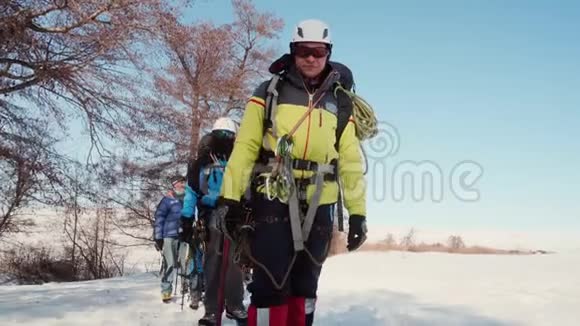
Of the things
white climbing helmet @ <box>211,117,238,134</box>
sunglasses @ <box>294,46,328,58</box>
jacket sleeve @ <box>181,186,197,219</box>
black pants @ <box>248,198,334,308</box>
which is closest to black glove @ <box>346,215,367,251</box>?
black pants @ <box>248,198,334,308</box>

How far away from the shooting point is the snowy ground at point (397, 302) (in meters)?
5.06

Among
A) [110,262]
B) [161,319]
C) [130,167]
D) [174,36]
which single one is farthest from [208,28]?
[161,319]

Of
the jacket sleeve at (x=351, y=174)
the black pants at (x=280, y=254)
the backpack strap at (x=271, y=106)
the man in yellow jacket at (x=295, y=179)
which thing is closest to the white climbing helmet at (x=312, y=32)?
the man in yellow jacket at (x=295, y=179)

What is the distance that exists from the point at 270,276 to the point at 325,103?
1.19 m

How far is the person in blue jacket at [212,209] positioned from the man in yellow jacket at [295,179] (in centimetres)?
154

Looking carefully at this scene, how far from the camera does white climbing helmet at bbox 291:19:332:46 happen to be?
3307 millimetres

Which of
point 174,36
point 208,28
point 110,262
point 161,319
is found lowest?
point 110,262

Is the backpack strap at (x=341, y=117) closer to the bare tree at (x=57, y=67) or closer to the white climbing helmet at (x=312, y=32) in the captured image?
the white climbing helmet at (x=312, y=32)

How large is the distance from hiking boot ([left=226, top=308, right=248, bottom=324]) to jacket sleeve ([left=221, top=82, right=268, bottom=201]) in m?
1.99

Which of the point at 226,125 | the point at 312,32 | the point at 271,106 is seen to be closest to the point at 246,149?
the point at 271,106

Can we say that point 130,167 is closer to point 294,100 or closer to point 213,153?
point 213,153

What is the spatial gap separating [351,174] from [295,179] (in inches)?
18.0

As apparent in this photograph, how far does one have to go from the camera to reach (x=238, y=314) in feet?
16.0

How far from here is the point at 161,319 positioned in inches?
205
